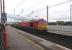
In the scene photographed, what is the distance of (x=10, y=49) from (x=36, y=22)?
32.5 m

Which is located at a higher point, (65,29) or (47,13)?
(47,13)

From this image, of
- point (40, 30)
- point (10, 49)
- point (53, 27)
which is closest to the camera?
point (10, 49)

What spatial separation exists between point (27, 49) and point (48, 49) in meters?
1.77

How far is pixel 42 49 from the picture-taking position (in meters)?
18.8

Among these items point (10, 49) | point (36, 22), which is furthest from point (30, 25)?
point (10, 49)

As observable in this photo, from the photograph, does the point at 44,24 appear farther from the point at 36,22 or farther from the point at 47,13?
the point at 47,13

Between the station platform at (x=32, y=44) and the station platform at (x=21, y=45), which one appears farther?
the station platform at (x=21, y=45)

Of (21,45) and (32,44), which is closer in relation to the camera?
(21,45)

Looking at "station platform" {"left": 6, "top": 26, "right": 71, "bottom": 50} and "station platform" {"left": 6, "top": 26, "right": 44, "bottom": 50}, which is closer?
"station platform" {"left": 6, "top": 26, "right": 71, "bottom": 50}

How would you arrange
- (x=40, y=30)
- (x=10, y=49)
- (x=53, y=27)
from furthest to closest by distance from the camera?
(x=53, y=27), (x=40, y=30), (x=10, y=49)

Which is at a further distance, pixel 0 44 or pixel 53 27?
pixel 53 27

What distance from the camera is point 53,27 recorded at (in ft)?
222

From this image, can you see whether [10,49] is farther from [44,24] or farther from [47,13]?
[47,13]

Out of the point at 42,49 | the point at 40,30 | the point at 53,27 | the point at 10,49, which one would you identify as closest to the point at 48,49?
the point at 42,49
